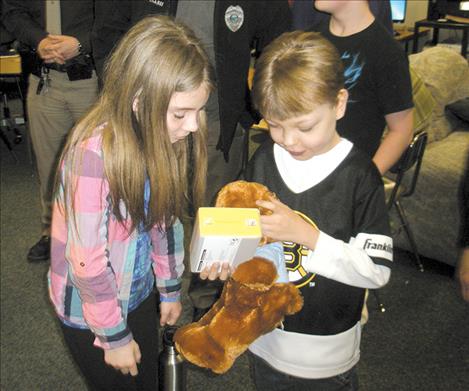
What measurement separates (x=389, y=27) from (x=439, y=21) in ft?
10.7

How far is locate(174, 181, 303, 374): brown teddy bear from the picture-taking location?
106cm

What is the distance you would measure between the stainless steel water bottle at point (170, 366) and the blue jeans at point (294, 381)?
0.19m

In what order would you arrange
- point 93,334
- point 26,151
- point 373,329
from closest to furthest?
point 93,334, point 373,329, point 26,151


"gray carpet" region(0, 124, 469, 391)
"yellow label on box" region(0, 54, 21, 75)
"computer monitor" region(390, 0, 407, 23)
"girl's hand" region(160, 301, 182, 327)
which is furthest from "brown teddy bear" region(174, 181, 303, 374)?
"computer monitor" region(390, 0, 407, 23)

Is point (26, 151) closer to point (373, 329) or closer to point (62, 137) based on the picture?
point (62, 137)

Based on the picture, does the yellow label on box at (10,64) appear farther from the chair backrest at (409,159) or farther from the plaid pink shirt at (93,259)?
the plaid pink shirt at (93,259)

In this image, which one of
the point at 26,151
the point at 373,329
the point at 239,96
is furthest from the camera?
the point at 26,151

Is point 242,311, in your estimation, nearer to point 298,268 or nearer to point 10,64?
point 298,268

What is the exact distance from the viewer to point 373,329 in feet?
8.00

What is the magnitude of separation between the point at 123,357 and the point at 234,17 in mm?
1279

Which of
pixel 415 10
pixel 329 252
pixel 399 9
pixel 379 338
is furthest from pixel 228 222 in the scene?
pixel 415 10

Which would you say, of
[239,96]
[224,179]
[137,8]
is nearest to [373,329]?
[224,179]

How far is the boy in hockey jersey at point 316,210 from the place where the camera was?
3.58ft

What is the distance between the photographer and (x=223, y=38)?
1921 millimetres
